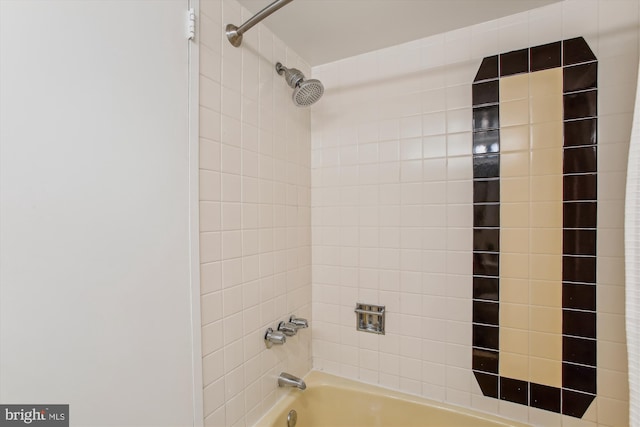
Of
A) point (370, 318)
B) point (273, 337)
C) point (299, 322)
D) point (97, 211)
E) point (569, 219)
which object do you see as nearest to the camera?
point (97, 211)

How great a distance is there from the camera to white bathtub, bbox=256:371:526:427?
52.4 inches

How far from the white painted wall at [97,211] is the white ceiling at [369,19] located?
50 cm

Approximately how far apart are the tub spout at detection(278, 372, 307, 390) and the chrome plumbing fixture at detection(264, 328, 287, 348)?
0.20 metres

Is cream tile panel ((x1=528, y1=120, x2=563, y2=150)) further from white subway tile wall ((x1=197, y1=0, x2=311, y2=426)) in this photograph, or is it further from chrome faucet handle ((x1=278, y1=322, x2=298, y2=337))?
chrome faucet handle ((x1=278, y1=322, x2=298, y2=337))

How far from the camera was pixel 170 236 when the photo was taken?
898mm

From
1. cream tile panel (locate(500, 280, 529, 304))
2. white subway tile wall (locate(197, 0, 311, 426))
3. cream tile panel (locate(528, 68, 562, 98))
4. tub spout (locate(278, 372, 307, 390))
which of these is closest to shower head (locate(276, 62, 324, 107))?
white subway tile wall (locate(197, 0, 311, 426))

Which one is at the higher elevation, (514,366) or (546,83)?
(546,83)

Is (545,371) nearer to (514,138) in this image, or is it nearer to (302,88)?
(514,138)

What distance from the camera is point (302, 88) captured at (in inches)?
47.6

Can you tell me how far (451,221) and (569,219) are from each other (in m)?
0.44

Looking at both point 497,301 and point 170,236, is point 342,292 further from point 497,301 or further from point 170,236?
point 170,236

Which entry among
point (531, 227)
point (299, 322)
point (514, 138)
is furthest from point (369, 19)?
point (299, 322)

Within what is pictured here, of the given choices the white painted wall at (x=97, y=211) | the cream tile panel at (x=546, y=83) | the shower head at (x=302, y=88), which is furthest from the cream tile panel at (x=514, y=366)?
the shower head at (x=302, y=88)

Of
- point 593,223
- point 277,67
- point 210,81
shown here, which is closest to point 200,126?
point 210,81
